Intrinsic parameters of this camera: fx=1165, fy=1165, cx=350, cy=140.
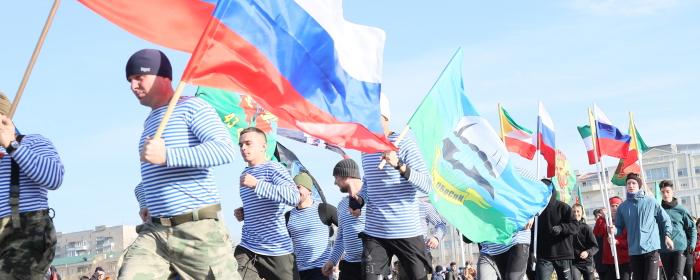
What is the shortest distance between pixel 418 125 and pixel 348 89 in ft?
10.8

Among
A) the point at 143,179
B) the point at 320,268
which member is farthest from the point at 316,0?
the point at 320,268

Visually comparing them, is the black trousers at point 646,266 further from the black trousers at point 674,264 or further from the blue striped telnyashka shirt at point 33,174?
the blue striped telnyashka shirt at point 33,174

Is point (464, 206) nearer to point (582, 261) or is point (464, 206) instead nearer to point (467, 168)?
point (467, 168)

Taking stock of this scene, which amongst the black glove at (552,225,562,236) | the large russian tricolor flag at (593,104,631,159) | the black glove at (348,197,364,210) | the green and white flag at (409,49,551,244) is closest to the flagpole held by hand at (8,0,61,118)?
the black glove at (348,197,364,210)

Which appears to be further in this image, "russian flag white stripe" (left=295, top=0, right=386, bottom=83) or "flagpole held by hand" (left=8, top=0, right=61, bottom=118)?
"russian flag white stripe" (left=295, top=0, right=386, bottom=83)

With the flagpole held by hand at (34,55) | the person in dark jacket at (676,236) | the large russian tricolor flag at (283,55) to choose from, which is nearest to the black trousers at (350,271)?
the large russian tricolor flag at (283,55)

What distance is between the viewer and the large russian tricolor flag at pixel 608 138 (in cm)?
2430

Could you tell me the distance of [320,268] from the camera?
13.4 metres

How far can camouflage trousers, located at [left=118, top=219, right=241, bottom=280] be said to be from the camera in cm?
753

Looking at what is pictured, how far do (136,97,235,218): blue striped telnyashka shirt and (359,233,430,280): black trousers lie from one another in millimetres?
4159

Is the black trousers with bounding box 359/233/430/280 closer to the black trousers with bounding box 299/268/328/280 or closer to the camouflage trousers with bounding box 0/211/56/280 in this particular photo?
the black trousers with bounding box 299/268/328/280

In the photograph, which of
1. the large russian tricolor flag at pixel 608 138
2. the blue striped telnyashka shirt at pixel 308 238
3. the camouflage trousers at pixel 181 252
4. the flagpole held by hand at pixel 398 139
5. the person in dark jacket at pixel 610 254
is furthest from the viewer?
the large russian tricolor flag at pixel 608 138

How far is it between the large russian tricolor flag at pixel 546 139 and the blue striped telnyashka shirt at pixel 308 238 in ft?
27.0

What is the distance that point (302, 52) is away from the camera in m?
8.43
